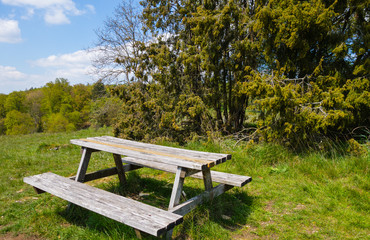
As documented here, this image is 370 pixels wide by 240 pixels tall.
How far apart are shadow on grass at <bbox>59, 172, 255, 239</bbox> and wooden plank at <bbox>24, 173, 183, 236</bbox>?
0.33 meters

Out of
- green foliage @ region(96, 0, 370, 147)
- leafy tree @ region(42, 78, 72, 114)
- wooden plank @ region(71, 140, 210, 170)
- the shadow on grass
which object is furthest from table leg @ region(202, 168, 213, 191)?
leafy tree @ region(42, 78, 72, 114)

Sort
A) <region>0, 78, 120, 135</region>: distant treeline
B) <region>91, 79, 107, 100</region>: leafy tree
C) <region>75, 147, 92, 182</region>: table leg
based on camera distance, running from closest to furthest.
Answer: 1. <region>75, 147, 92, 182</region>: table leg
2. <region>91, 79, 107, 100</region>: leafy tree
3. <region>0, 78, 120, 135</region>: distant treeline

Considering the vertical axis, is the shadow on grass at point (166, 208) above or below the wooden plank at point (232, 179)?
below

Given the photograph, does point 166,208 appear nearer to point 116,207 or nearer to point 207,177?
point 207,177

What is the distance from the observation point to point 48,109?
46.2 meters

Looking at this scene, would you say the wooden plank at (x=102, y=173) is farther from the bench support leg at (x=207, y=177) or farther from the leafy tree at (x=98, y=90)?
the leafy tree at (x=98, y=90)

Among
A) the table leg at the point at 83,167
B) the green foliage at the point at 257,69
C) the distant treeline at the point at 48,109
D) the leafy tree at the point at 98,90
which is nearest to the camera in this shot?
A: the table leg at the point at 83,167

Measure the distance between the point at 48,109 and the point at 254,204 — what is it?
5017 centimetres

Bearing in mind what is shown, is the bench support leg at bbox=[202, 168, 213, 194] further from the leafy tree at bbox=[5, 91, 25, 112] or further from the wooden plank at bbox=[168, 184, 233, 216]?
the leafy tree at bbox=[5, 91, 25, 112]

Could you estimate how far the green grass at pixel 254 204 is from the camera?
2.83m

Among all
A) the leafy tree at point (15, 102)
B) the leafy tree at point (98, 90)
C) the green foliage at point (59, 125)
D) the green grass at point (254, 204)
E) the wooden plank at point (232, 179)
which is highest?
the leafy tree at point (15, 102)

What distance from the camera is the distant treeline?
38.7 metres

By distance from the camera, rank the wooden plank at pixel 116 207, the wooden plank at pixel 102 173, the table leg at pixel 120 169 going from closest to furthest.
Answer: the wooden plank at pixel 116 207 < the wooden plank at pixel 102 173 < the table leg at pixel 120 169

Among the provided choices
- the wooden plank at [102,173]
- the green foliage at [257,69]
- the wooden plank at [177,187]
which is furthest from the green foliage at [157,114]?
the wooden plank at [177,187]
